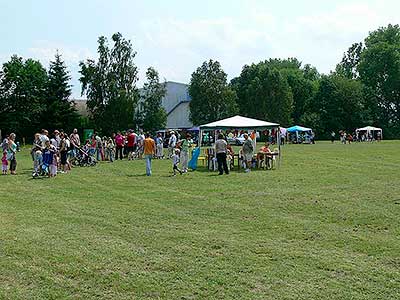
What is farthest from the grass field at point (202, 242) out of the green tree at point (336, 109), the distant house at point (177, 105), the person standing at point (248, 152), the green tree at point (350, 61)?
the green tree at point (350, 61)

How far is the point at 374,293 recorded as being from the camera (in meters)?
5.55

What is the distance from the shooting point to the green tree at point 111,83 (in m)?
52.6

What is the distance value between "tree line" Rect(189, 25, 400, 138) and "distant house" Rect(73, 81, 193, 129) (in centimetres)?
823

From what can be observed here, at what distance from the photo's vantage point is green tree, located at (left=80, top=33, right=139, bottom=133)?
5262cm

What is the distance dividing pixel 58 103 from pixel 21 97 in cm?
972

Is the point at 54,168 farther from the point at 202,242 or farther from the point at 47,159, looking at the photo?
the point at 202,242

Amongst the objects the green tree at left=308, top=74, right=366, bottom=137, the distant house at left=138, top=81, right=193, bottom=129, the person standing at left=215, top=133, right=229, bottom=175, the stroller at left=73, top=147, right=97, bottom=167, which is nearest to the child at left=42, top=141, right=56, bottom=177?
the stroller at left=73, top=147, right=97, bottom=167

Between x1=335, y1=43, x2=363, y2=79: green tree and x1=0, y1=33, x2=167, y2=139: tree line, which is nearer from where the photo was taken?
x1=0, y1=33, x2=167, y2=139: tree line

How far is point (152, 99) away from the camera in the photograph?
56688mm

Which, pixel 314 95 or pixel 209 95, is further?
pixel 314 95

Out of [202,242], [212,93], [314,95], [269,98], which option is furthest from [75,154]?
[314,95]

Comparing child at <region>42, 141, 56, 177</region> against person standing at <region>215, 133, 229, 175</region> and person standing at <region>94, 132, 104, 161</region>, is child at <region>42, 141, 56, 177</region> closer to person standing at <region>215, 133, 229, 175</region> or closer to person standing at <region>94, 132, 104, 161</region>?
person standing at <region>215, 133, 229, 175</region>

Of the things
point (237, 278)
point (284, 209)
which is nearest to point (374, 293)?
point (237, 278)

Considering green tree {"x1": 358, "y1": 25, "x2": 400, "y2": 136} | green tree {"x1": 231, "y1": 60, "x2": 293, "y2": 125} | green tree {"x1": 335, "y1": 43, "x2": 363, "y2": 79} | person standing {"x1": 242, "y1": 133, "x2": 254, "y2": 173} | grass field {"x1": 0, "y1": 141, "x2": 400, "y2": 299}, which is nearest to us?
grass field {"x1": 0, "y1": 141, "x2": 400, "y2": 299}
